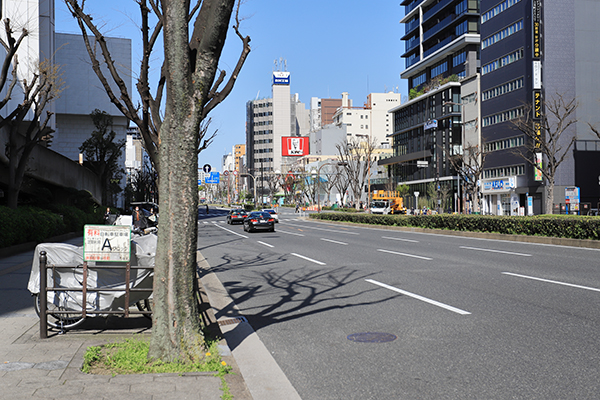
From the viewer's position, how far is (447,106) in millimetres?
68562

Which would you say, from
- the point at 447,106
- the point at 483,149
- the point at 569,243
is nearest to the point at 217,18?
the point at 569,243

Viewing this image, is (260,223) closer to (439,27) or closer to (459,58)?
(459,58)

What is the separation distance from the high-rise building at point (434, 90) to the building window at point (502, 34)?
262 inches

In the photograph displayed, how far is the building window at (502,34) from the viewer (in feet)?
171

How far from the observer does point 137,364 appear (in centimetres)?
480

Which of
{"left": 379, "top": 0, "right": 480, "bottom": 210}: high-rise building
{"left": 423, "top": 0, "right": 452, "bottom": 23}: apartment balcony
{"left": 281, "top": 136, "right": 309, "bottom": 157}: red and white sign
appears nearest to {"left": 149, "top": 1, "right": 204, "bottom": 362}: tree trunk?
{"left": 379, "top": 0, "right": 480, "bottom": 210}: high-rise building

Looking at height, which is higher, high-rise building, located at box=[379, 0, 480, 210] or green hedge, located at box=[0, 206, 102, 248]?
high-rise building, located at box=[379, 0, 480, 210]

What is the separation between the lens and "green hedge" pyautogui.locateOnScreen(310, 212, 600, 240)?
58.5ft

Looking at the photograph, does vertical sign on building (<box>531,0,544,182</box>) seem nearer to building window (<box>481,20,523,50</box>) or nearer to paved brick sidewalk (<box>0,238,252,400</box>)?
building window (<box>481,20,523,50</box>)

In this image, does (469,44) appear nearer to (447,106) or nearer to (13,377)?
(447,106)

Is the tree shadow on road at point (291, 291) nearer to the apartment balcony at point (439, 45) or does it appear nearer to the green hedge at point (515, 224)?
the green hedge at point (515, 224)

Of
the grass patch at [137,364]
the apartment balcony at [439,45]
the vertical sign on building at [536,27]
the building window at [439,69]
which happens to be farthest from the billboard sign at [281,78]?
the grass patch at [137,364]

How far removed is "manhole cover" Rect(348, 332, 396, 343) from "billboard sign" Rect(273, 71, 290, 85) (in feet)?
470

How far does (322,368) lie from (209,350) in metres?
1.16
